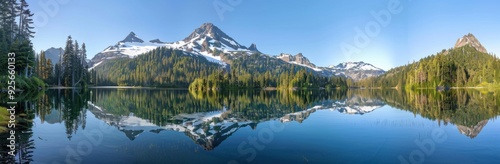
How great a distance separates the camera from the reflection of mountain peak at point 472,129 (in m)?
22.0

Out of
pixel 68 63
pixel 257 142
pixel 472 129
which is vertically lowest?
pixel 257 142

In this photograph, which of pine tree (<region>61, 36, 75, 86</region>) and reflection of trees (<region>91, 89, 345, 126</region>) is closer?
reflection of trees (<region>91, 89, 345, 126</region>)

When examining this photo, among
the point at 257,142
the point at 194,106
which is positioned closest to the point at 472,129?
the point at 257,142

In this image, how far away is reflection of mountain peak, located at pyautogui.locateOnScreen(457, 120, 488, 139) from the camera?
865 inches

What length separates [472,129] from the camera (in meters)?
24.0

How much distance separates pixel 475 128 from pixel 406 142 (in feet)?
30.2

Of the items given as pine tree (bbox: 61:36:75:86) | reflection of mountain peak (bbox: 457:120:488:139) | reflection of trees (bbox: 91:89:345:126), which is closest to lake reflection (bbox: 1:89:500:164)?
reflection of mountain peak (bbox: 457:120:488:139)

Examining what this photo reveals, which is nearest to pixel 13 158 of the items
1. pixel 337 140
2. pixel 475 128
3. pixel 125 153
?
pixel 125 153

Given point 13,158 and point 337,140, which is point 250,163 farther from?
point 13,158

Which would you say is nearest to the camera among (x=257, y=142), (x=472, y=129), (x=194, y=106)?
(x=257, y=142)

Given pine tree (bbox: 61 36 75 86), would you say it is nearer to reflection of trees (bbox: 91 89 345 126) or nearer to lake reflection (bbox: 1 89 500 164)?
reflection of trees (bbox: 91 89 345 126)

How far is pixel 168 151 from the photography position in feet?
55.4

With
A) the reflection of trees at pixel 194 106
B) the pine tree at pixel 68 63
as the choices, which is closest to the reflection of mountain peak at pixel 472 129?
the reflection of trees at pixel 194 106

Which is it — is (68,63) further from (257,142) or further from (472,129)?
(472,129)
